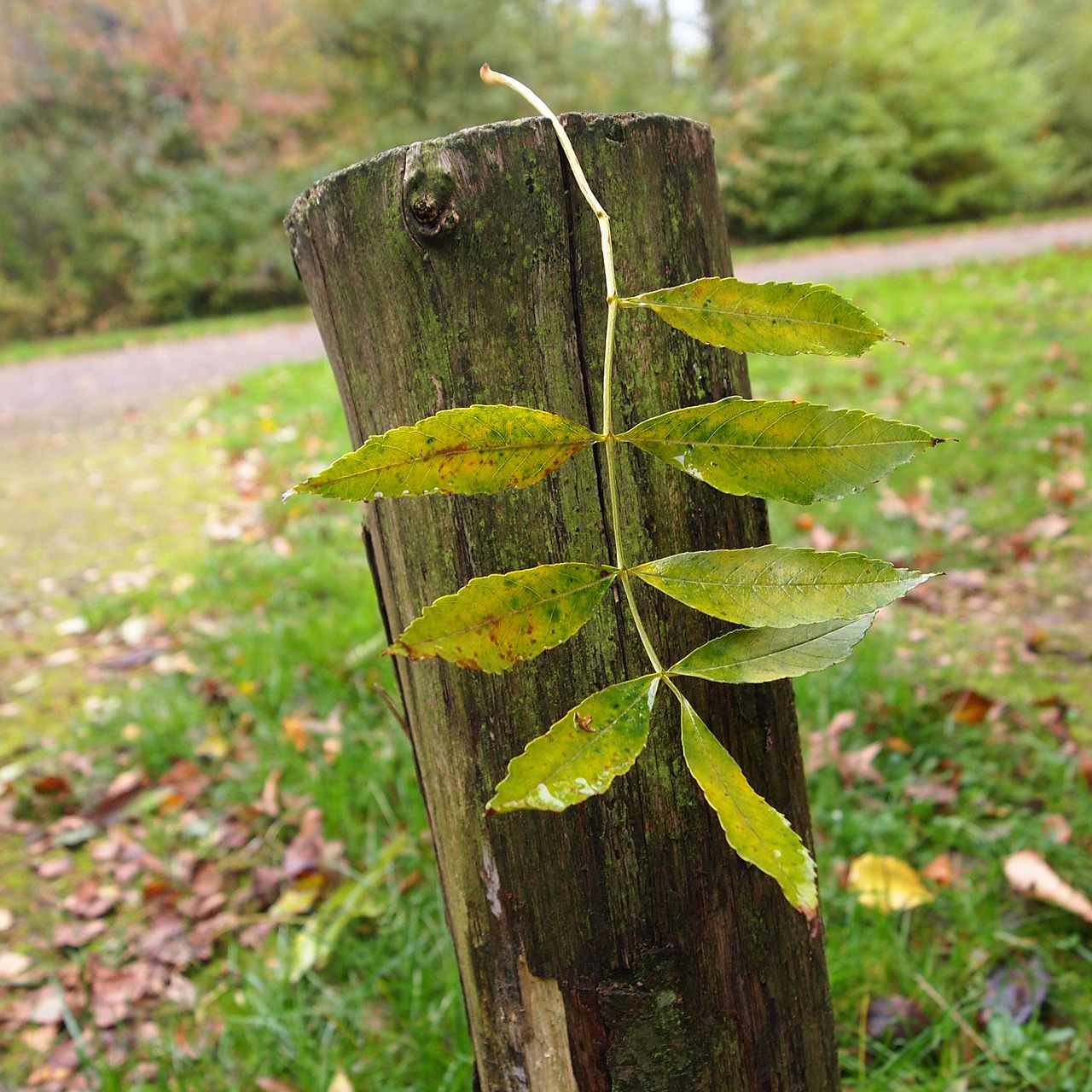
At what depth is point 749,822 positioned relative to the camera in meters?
0.58

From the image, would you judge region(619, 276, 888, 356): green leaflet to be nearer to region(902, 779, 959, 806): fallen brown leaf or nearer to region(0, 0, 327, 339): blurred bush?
region(902, 779, 959, 806): fallen brown leaf

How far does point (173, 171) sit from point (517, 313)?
44.1 ft

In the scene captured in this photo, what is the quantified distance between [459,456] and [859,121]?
48.8ft

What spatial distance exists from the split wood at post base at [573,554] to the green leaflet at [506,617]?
0.34ft

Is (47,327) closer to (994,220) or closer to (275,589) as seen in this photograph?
(275,589)

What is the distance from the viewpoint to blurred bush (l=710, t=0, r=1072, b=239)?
12.9m

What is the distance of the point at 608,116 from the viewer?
0.72m

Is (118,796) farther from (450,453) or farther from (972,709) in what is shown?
(972,709)

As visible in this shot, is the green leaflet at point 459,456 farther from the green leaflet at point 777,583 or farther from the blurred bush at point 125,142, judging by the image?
the blurred bush at point 125,142

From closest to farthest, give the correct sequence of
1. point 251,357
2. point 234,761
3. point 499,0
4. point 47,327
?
point 234,761, point 251,357, point 499,0, point 47,327

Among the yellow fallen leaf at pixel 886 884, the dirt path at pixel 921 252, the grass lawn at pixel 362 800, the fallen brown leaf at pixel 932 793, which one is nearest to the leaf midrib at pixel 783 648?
the grass lawn at pixel 362 800

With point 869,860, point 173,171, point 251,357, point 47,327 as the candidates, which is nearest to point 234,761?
point 869,860

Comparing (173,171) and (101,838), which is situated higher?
(173,171)

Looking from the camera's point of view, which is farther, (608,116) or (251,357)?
(251,357)
